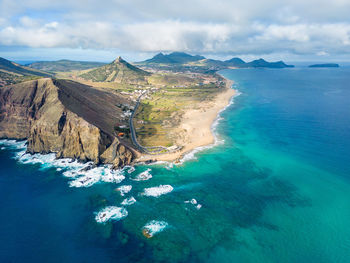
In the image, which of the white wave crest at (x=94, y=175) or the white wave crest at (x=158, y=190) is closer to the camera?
the white wave crest at (x=158, y=190)

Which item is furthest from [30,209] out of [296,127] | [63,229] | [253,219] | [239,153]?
[296,127]

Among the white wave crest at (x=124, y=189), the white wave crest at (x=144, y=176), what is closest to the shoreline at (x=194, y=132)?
the white wave crest at (x=144, y=176)

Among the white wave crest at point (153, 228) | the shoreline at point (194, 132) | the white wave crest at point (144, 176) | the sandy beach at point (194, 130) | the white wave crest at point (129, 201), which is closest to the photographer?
the white wave crest at point (153, 228)

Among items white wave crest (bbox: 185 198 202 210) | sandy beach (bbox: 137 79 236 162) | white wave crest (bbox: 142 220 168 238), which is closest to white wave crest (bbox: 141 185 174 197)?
white wave crest (bbox: 185 198 202 210)

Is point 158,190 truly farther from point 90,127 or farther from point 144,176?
point 90,127

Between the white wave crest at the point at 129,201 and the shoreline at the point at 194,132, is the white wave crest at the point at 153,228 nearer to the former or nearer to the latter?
the white wave crest at the point at 129,201

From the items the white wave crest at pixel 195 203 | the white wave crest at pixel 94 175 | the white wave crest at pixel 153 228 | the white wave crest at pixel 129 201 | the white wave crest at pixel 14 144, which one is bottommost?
the white wave crest at pixel 153 228

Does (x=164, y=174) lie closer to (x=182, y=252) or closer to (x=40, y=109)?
(x=182, y=252)
